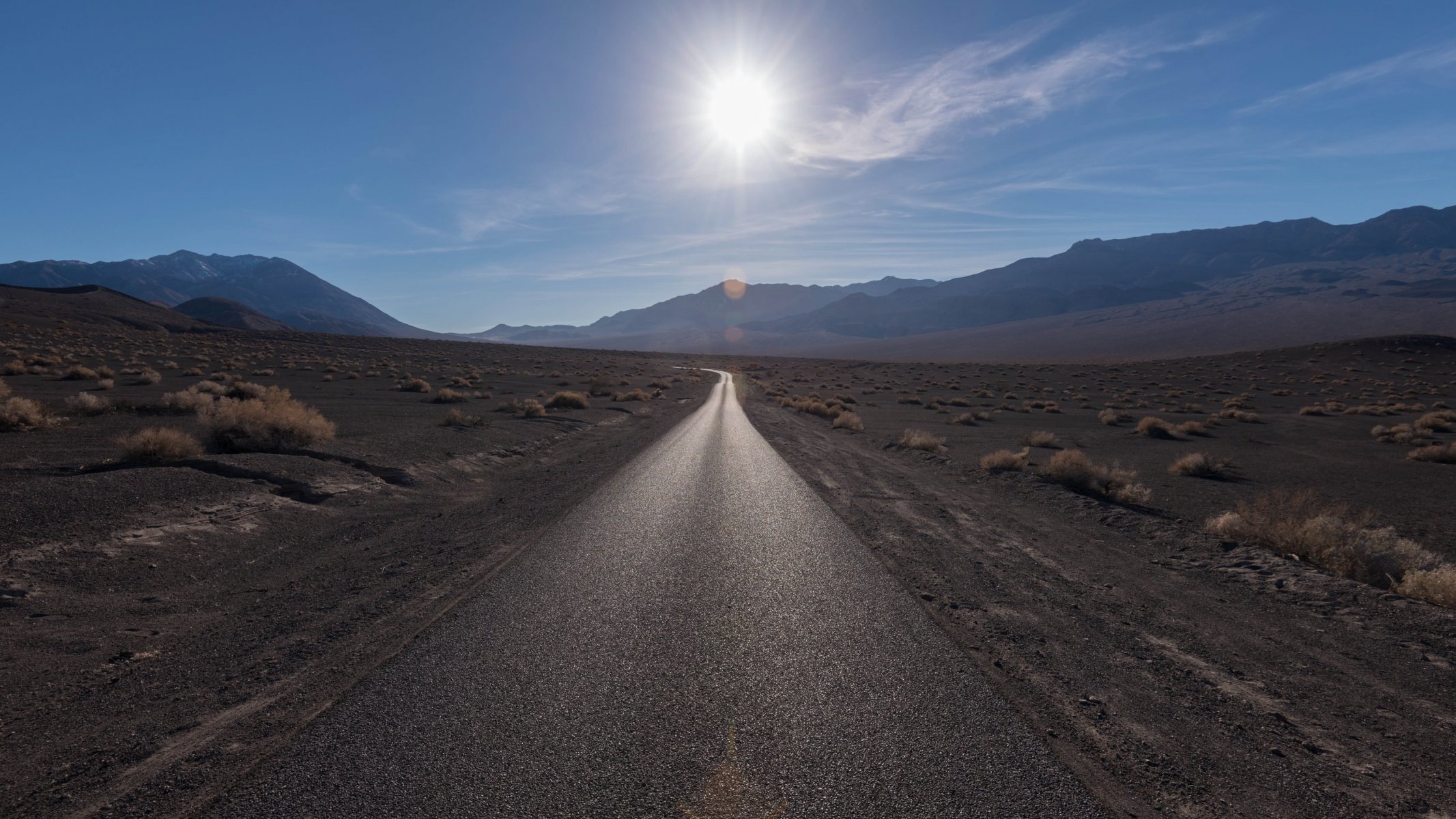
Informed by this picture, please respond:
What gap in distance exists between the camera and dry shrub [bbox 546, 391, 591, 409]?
28.4m

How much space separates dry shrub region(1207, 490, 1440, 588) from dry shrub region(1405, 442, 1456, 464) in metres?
10.4

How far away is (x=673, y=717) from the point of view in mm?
4070

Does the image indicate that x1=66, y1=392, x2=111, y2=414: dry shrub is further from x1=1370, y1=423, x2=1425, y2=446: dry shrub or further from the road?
x1=1370, y1=423, x2=1425, y2=446: dry shrub

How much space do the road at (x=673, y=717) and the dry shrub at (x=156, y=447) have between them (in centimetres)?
777

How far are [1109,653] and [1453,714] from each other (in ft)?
6.74

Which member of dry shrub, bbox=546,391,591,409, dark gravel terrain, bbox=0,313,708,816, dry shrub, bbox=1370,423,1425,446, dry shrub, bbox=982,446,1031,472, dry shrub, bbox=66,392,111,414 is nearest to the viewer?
dark gravel terrain, bbox=0,313,708,816

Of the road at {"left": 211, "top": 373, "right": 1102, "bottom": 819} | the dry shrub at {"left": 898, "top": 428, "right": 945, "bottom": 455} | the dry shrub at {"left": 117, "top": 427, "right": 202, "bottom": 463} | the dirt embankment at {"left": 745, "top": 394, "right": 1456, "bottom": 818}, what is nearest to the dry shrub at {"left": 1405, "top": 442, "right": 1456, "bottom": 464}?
the dry shrub at {"left": 898, "top": 428, "right": 945, "bottom": 455}

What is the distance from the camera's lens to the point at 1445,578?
6.77m

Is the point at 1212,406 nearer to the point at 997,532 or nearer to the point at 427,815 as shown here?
the point at 997,532

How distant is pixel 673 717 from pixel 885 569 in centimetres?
411

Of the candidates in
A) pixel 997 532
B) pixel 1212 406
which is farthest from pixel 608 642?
pixel 1212 406

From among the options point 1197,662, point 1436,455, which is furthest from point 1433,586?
point 1436,455

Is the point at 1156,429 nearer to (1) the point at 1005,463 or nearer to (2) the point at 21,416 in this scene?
(1) the point at 1005,463

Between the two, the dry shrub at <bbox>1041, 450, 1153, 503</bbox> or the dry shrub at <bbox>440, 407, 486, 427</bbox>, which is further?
the dry shrub at <bbox>440, 407, 486, 427</bbox>
